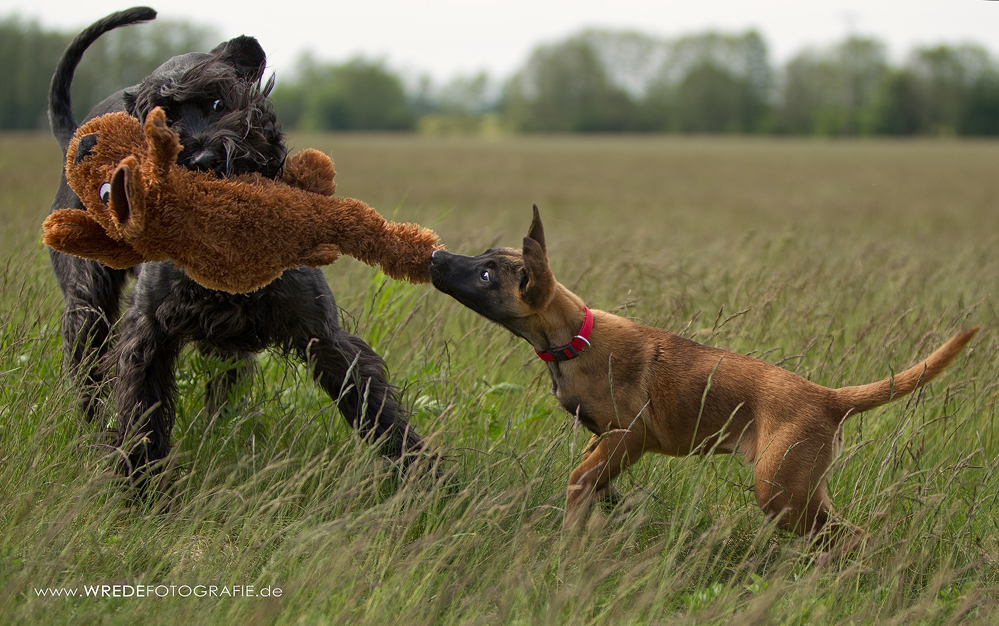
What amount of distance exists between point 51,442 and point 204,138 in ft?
4.28

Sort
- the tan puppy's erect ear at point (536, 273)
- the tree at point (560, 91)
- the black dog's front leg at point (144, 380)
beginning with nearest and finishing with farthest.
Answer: the tan puppy's erect ear at point (536, 273), the black dog's front leg at point (144, 380), the tree at point (560, 91)

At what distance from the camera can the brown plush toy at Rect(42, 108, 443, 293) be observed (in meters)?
2.51

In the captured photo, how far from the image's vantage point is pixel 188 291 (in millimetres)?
2914

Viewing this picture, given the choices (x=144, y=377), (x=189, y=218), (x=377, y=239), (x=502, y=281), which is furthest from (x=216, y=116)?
(x=502, y=281)

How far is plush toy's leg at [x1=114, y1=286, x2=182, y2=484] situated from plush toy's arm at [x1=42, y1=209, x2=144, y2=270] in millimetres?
349

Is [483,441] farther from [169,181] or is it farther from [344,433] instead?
[169,181]

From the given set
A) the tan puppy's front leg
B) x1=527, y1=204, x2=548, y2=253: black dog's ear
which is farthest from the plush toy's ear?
the tan puppy's front leg

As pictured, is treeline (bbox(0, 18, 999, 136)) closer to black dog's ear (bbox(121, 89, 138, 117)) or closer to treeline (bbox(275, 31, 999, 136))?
treeline (bbox(275, 31, 999, 136))

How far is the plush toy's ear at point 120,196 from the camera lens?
241 centimetres

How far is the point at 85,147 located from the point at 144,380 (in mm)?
880

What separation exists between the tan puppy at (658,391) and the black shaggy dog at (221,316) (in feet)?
1.64

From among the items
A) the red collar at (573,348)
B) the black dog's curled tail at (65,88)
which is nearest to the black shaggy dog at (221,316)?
the red collar at (573,348)

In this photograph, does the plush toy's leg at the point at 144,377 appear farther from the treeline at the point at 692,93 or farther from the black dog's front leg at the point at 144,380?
the treeline at the point at 692,93

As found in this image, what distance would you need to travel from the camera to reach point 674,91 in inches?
4018
